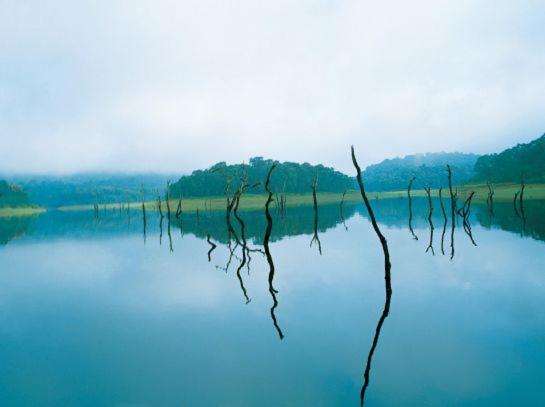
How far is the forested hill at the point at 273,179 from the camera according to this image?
388 ft

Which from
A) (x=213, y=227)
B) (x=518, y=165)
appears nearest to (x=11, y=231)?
(x=213, y=227)

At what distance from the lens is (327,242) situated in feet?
82.6

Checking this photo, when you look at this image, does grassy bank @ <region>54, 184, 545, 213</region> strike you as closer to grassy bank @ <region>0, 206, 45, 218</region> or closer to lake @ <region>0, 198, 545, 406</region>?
grassy bank @ <region>0, 206, 45, 218</region>

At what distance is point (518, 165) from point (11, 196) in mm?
148755

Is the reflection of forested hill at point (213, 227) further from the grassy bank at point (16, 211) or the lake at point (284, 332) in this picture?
the grassy bank at point (16, 211)

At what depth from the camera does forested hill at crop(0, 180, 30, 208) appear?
374ft

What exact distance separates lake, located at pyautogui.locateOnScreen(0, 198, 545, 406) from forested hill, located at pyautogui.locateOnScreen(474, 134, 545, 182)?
281 feet

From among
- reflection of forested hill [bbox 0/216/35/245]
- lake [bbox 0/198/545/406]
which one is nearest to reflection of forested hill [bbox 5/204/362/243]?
reflection of forested hill [bbox 0/216/35/245]

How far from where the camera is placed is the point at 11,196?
11750cm

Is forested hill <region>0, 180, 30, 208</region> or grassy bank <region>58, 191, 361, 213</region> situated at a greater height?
forested hill <region>0, 180, 30, 208</region>

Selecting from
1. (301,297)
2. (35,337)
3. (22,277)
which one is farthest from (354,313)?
(22,277)

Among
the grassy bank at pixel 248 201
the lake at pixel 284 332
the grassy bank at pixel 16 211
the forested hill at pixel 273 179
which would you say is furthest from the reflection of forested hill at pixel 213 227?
the grassy bank at pixel 16 211

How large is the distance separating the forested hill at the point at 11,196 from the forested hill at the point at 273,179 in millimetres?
47972

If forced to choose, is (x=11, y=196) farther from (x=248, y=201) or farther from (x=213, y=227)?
(x=213, y=227)
